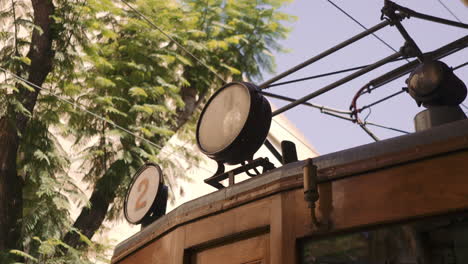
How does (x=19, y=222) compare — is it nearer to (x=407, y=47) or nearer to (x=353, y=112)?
(x=353, y=112)

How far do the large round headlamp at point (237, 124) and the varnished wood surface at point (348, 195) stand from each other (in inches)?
19.0

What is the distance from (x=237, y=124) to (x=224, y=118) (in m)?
0.16

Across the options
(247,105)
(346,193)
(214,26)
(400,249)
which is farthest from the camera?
(214,26)

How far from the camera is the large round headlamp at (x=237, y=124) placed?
135 inches

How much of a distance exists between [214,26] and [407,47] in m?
7.29

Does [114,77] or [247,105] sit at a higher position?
[114,77]

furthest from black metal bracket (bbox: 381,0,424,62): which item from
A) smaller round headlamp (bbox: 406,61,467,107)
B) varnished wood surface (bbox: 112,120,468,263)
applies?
Answer: varnished wood surface (bbox: 112,120,468,263)

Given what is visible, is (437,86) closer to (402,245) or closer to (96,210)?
(402,245)

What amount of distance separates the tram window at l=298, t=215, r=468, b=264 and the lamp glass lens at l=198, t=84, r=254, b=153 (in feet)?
3.66

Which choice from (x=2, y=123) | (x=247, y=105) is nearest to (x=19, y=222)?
(x=2, y=123)

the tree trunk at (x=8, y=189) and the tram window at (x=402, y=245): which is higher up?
the tree trunk at (x=8, y=189)

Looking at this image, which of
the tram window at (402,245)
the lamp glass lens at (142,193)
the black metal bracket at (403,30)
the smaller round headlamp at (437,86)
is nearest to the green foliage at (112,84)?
the lamp glass lens at (142,193)

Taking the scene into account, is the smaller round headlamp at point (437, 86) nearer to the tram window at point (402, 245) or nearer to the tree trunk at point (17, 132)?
the tram window at point (402, 245)

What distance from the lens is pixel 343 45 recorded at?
394cm
